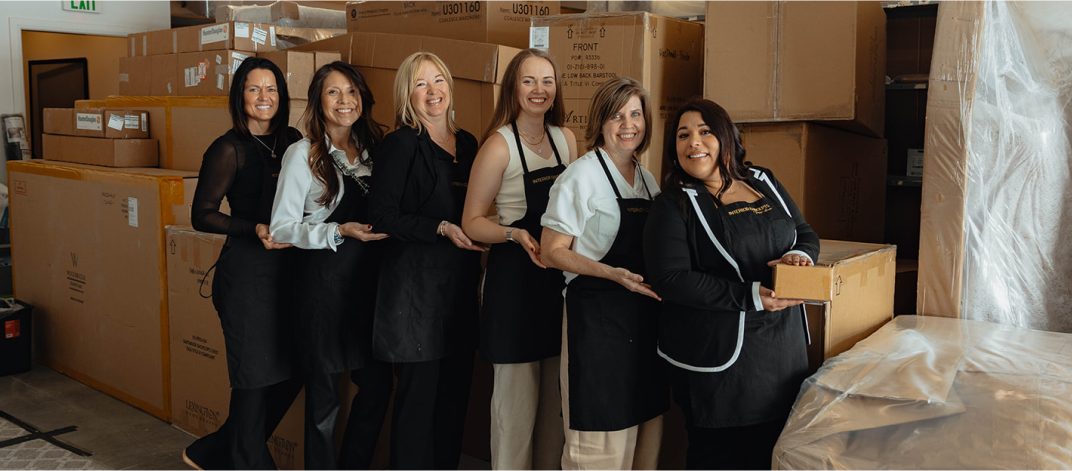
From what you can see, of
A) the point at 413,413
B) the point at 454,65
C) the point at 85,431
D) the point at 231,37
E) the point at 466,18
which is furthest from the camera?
the point at 231,37

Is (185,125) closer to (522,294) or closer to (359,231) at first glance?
(359,231)

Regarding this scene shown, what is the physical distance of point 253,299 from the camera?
7.61ft

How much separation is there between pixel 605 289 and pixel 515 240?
0.26 meters

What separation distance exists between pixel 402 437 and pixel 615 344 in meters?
0.71

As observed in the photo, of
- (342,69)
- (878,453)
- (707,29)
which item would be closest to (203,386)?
(342,69)

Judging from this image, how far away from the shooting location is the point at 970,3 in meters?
1.92

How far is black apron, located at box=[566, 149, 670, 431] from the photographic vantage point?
186 cm

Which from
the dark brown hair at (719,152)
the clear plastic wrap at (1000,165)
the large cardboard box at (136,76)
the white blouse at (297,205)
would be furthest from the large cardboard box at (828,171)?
the large cardboard box at (136,76)

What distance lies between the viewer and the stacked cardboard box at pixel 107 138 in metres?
Result: 3.71

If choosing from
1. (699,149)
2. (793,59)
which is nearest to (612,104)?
(699,149)

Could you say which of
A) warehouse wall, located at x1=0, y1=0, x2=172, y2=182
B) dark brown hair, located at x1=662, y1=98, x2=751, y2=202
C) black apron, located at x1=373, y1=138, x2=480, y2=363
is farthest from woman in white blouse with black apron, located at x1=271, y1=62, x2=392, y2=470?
warehouse wall, located at x1=0, y1=0, x2=172, y2=182

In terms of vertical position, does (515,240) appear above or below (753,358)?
above

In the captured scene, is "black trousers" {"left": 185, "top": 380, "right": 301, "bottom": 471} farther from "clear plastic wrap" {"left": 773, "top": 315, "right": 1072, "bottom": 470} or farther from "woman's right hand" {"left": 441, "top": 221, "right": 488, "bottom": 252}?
"clear plastic wrap" {"left": 773, "top": 315, "right": 1072, "bottom": 470}

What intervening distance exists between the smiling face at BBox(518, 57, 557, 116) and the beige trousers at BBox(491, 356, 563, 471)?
2.18 feet
